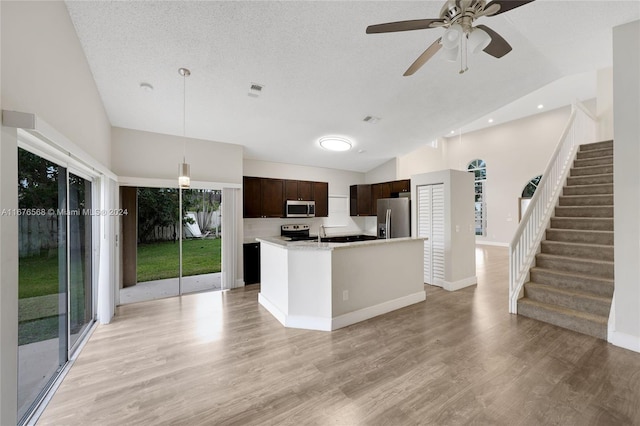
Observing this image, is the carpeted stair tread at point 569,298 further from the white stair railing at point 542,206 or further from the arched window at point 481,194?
the arched window at point 481,194

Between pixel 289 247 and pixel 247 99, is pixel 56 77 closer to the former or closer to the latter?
pixel 247 99

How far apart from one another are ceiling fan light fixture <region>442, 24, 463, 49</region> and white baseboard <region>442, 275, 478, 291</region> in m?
3.96

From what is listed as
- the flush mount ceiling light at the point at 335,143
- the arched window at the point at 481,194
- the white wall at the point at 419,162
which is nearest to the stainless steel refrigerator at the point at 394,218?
the white wall at the point at 419,162

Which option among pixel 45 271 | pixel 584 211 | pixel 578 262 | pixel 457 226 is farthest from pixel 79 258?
pixel 584 211

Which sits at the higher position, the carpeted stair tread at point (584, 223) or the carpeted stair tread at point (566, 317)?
the carpeted stair tread at point (584, 223)

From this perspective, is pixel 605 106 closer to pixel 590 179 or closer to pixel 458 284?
pixel 590 179

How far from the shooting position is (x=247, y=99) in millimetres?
3561

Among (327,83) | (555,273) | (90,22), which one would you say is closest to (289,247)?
(327,83)

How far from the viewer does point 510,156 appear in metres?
9.52

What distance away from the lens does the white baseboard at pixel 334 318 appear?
10.3 feet

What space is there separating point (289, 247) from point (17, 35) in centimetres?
267

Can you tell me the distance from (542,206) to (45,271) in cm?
634

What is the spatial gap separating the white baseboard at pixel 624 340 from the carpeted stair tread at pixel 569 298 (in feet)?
1.13

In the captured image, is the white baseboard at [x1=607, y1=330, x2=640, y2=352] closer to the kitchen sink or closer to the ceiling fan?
the ceiling fan
